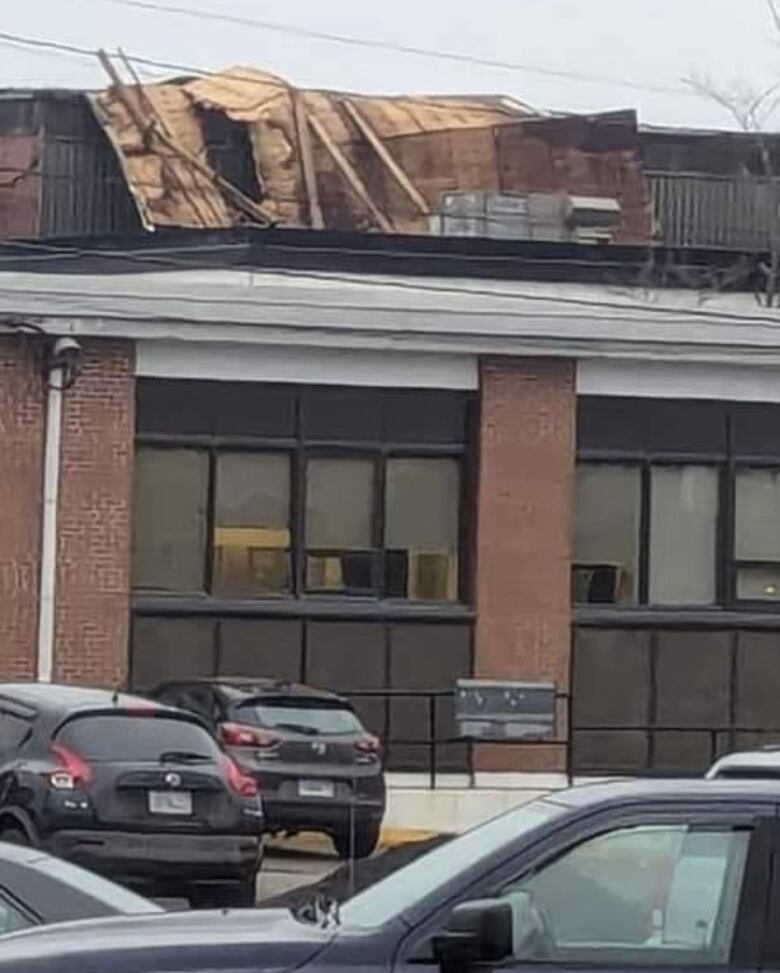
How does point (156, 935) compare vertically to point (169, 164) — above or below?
below

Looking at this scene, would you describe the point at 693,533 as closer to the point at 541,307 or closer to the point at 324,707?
the point at 541,307

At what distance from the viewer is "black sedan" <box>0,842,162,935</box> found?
342 inches

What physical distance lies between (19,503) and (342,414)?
12.5 feet

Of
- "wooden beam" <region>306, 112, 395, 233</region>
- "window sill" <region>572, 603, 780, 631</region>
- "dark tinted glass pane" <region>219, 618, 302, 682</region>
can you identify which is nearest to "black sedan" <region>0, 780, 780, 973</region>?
"dark tinted glass pane" <region>219, 618, 302, 682</region>

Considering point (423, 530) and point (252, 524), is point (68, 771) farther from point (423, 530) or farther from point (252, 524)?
point (423, 530)

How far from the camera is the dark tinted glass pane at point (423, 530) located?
1147 inches

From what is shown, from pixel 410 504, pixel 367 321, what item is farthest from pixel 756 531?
pixel 367 321

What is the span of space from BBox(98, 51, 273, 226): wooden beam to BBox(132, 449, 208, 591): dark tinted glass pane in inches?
683

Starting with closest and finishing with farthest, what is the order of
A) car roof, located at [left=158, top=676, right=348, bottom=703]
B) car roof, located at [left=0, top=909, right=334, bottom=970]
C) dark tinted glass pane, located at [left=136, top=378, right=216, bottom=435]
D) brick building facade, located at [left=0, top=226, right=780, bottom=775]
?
car roof, located at [left=0, top=909, right=334, bottom=970] → car roof, located at [left=158, top=676, right=348, bottom=703] → brick building facade, located at [left=0, top=226, right=780, bottom=775] → dark tinted glass pane, located at [left=136, top=378, right=216, bottom=435]

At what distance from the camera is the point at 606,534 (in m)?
29.7

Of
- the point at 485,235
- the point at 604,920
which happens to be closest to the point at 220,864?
the point at 604,920

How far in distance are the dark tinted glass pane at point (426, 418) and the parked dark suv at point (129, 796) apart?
11.3 meters

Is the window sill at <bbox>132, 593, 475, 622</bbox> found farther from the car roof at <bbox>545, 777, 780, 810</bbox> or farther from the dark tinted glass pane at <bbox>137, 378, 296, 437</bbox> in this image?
the car roof at <bbox>545, 777, 780, 810</bbox>

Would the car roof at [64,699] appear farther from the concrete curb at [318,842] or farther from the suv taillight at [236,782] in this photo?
the concrete curb at [318,842]
